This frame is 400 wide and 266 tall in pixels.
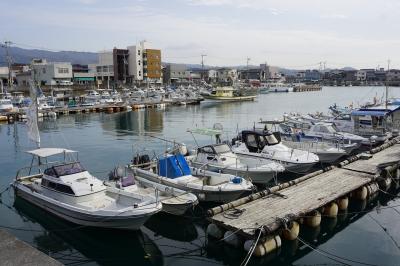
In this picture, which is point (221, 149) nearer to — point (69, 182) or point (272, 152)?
point (272, 152)

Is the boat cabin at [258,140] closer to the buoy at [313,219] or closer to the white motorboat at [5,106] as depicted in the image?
the buoy at [313,219]

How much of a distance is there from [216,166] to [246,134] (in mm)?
4338

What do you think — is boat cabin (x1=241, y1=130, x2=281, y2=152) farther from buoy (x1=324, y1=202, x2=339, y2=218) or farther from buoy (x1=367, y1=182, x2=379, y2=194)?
buoy (x1=324, y1=202, x2=339, y2=218)

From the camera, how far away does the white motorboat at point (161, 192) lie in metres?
16.8

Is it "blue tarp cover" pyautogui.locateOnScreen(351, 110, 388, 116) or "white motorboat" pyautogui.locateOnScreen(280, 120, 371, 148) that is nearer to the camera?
"white motorboat" pyautogui.locateOnScreen(280, 120, 371, 148)

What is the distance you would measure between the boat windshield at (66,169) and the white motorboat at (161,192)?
182 cm

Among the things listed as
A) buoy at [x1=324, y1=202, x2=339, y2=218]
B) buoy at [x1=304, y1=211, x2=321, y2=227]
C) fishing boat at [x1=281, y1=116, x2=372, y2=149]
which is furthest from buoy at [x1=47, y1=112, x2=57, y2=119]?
buoy at [x1=304, y1=211, x2=321, y2=227]

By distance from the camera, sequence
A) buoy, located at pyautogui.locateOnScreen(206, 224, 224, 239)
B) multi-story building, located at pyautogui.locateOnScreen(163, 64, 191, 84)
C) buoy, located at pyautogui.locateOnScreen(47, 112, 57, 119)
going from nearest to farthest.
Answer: buoy, located at pyautogui.locateOnScreen(206, 224, 224, 239), buoy, located at pyautogui.locateOnScreen(47, 112, 57, 119), multi-story building, located at pyautogui.locateOnScreen(163, 64, 191, 84)

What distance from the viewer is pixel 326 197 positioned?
17188mm

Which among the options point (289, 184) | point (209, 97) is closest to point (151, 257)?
point (289, 184)

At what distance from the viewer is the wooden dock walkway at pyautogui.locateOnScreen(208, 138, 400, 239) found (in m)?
14.1

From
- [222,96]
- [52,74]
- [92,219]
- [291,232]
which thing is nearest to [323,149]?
[291,232]

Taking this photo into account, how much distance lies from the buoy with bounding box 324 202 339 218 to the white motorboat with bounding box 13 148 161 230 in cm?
788

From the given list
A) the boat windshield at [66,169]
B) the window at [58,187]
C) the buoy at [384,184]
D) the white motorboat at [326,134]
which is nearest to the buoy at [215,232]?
the window at [58,187]
